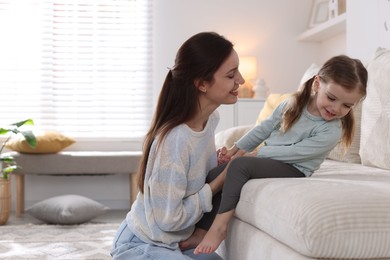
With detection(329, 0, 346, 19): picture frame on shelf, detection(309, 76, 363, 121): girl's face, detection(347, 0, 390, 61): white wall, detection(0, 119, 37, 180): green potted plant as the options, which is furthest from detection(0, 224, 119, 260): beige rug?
detection(329, 0, 346, 19): picture frame on shelf

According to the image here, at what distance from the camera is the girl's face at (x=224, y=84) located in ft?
6.31

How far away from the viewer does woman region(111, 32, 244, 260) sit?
5.94ft

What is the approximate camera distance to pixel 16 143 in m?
4.52

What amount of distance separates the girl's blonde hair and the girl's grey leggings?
0.54 ft

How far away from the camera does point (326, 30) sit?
477 cm

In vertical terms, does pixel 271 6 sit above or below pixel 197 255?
above

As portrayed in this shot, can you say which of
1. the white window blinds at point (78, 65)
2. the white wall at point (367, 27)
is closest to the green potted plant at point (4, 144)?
the white window blinds at point (78, 65)

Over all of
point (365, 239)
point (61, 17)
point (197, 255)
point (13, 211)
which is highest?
point (61, 17)

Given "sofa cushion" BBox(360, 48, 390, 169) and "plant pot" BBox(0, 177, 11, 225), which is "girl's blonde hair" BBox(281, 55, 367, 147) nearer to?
"sofa cushion" BBox(360, 48, 390, 169)

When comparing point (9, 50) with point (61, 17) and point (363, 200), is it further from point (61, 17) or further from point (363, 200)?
point (363, 200)

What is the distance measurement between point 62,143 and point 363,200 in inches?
137

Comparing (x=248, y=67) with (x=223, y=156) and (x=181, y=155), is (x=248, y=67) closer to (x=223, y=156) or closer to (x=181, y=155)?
(x=223, y=156)

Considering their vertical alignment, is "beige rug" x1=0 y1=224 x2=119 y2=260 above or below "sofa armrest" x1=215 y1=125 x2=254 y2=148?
below

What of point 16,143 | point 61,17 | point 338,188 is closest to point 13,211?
point 16,143
